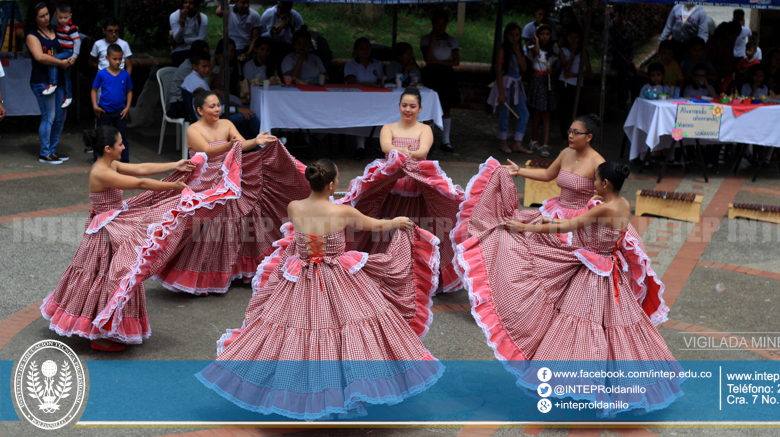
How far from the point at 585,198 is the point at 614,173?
1.07 metres

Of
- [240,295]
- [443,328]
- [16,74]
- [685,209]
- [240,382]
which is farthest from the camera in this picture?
[16,74]

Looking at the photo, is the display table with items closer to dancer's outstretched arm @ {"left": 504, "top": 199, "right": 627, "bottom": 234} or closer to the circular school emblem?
dancer's outstretched arm @ {"left": 504, "top": 199, "right": 627, "bottom": 234}

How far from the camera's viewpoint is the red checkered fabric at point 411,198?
604cm

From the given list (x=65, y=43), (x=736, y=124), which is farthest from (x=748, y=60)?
(x=65, y=43)

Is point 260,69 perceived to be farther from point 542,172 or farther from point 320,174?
point 320,174

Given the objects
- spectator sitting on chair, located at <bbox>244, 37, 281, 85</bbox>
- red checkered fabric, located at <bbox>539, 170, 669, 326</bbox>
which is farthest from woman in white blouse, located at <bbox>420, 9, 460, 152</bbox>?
red checkered fabric, located at <bbox>539, 170, 669, 326</bbox>

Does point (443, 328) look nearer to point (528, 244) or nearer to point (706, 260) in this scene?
point (528, 244)

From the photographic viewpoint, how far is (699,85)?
11.7m

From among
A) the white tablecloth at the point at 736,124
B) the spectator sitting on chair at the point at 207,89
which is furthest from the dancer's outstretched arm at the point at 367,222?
the white tablecloth at the point at 736,124

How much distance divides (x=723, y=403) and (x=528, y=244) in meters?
1.59

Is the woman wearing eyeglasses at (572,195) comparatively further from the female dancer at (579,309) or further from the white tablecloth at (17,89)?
the white tablecloth at (17,89)

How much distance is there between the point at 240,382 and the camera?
436 cm

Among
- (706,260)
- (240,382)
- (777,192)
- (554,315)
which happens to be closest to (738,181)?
(777,192)

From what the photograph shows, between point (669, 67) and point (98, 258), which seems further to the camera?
point (669, 67)
